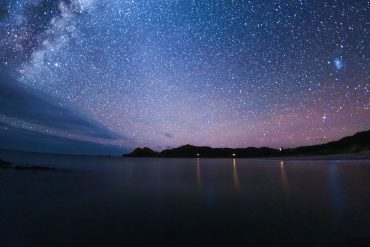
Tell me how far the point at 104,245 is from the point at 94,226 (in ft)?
10.6

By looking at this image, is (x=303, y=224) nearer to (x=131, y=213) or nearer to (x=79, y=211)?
(x=131, y=213)

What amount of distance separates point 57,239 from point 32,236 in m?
1.33

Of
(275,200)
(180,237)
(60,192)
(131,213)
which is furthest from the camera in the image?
(60,192)

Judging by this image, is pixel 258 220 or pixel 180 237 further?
pixel 258 220

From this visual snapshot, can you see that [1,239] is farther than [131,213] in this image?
No

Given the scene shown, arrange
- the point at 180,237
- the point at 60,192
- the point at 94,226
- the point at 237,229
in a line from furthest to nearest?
the point at 60,192 → the point at 94,226 → the point at 237,229 → the point at 180,237

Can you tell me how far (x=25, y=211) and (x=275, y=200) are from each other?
17705mm

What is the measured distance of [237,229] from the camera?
484 inches

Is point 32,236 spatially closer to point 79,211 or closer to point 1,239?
point 1,239

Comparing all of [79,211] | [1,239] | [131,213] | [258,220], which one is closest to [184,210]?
[131,213]

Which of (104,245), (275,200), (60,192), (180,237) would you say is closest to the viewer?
(104,245)

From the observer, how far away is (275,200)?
2006cm

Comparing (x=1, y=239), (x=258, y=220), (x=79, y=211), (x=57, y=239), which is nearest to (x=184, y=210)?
(x=258, y=220)

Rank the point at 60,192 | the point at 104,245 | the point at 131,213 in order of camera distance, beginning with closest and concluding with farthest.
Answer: the point at 104,245 < the point at 131,213 < the point at 60,192
